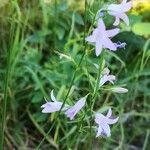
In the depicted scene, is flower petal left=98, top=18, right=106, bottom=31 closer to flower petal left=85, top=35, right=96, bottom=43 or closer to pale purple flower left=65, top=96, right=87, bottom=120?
flower petal left=85, top=35, right=96, bottom=43

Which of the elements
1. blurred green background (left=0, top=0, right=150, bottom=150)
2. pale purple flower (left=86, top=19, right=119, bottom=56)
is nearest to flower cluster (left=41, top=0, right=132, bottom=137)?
pale purple flower (left=86, top=19, right=119, bottom=56)

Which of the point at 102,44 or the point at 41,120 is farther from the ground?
the point at 102,44

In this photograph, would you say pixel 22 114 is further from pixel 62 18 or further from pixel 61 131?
pixel 62 18

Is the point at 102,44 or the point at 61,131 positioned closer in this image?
the point at 102,44

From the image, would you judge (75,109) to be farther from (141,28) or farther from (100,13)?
(141,28)

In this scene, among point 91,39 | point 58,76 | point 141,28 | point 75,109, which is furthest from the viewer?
point 141,28

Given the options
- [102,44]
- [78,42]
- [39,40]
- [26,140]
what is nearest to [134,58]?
[78,42]

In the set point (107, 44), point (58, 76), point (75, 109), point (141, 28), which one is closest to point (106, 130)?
point (75, 109)

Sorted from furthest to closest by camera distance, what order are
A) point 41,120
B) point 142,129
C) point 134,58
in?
point 134,58 < point 142,129 < point 41,120
